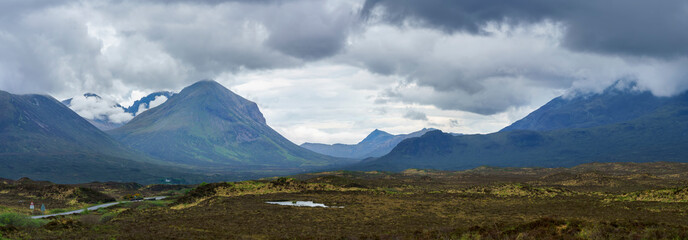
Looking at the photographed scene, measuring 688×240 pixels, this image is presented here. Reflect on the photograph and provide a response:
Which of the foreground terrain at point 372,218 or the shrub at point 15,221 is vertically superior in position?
the shrub at point 15,221

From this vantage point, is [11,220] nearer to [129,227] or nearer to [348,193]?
[129,227]

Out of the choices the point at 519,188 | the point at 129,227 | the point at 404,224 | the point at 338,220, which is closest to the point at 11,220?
the point at 129,227

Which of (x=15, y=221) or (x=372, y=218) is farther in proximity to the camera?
(x=372, y=218)

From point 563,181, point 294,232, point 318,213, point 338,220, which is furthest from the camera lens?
point 563,181

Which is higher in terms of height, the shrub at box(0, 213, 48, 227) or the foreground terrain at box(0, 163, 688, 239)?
the shrub at box(0, 213, 48, 227)

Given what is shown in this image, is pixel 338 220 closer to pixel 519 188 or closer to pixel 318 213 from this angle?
pixel 318 213

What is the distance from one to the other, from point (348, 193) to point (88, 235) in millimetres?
55915

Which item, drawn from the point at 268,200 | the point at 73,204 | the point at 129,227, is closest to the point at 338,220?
the point at 129,227

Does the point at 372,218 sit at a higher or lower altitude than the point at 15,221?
lower

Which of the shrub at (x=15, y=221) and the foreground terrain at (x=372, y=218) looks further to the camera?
the shrub at (x=15, y=221)

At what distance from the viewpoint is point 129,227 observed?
47.9 meters

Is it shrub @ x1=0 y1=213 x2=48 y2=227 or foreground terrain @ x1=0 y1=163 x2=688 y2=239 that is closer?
foreground terrain @ x1=0 y1=163 x2=688 y2=239

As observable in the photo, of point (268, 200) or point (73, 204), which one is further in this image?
point (73, 204)

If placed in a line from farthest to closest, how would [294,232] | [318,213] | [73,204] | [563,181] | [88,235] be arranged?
1. [563,181]
2. [73,204]
3. [318,213]
4. [294,232]
5. [88,235]
